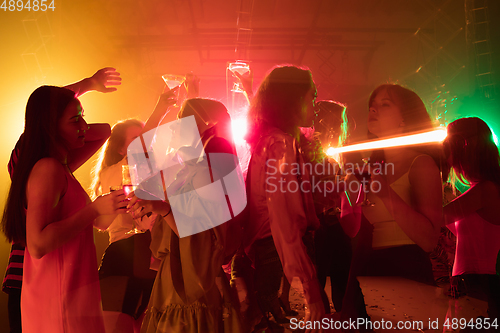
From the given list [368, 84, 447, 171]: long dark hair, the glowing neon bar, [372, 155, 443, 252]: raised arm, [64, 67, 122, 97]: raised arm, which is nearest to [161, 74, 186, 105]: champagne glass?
[64, 67, 122, 97]: raised arm

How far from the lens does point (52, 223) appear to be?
0.95 meters

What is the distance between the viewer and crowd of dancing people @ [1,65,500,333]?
3.31 ft

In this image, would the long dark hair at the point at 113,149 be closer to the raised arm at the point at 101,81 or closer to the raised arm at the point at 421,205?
the raised arm at the point at 101,81

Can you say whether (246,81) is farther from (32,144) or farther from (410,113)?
(32,144)

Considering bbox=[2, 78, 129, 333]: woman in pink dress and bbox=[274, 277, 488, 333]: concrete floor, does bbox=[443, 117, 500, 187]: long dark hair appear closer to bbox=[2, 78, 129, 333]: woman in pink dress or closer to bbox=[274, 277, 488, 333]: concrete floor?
bbox=[274, 277, 488, 333]: concrete floor

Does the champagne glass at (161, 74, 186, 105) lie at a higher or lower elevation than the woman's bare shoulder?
higher

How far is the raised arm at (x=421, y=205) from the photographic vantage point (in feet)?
3.97

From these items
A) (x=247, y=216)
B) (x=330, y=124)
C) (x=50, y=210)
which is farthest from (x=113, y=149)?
(x=330, y=124)

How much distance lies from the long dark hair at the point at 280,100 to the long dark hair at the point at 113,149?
2.76 feet

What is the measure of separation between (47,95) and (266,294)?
1.20 metres

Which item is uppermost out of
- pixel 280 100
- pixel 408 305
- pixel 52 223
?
pixel 280 100

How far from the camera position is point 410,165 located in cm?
126

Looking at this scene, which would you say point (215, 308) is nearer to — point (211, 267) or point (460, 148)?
point (211, 267)

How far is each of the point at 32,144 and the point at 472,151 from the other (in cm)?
200
